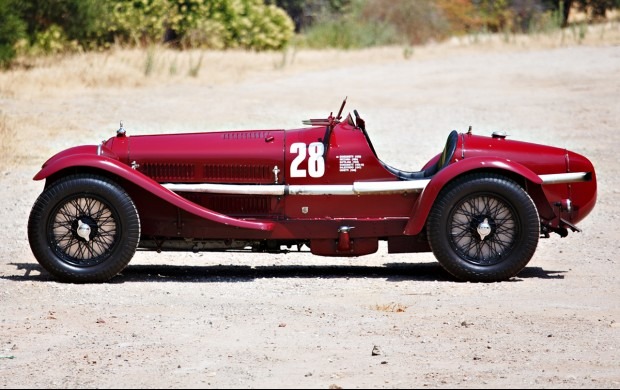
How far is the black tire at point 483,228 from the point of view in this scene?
9219 millimetres

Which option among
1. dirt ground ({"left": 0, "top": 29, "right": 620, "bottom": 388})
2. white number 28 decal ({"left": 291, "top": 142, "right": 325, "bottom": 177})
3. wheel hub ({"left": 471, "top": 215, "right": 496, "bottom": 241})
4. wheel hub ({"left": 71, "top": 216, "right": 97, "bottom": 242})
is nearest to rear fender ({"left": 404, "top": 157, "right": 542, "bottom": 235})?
wheel hub ({"left": 471, "top": 215, "right": 496, "bottom": 241})

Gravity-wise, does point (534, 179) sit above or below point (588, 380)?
above

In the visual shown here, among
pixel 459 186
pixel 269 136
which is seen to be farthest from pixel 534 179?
pixel 269 136

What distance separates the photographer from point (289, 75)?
953 inches

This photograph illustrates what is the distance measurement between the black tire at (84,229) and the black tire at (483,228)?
7.56 feet

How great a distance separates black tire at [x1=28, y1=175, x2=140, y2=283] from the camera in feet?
30.0

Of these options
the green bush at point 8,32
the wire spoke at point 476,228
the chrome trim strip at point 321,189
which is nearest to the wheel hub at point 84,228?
the chrome trim strip at point 321,189

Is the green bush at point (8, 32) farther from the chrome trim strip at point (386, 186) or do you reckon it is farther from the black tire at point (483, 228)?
the black tire at point (483, 228)

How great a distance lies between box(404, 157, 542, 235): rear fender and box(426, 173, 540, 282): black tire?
0.19ft

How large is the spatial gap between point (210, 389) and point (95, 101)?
48.3 ft

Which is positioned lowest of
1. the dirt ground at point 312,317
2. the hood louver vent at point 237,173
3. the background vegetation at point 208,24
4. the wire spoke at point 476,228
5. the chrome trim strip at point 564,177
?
the dirt ground at point 312,317

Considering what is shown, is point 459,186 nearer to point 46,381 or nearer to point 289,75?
point 46,381

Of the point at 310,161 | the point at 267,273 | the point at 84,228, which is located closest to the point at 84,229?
the point at 84,228

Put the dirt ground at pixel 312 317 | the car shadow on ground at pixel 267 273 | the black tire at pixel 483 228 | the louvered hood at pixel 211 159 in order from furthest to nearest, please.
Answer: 1. the car shadow on ground at pixel 267 273
2. the louvered hood at pixel 211 159
3. the black tire at pixel 483 228
4. the dirt ground at pixel 312 317
